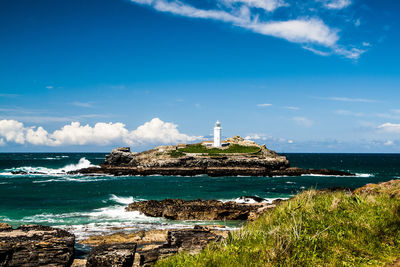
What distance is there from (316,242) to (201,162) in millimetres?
67066

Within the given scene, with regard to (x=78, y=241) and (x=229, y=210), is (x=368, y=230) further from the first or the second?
(x=229, y=210)

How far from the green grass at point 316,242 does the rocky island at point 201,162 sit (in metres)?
55.8

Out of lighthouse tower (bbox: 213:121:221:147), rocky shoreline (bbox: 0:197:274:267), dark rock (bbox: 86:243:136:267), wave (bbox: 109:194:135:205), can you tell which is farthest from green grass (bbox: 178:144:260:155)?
dark rock (bbox: 86:243:136:267)

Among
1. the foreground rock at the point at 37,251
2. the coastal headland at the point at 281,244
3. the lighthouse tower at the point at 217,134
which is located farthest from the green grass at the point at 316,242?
the lighthouse tower at the point at 217,134

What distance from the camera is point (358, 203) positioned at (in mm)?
9359

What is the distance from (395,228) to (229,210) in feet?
47.4

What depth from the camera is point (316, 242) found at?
656 cm

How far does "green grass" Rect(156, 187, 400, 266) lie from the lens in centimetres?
588

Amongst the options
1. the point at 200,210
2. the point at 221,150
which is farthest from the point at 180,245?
the point at 221,150

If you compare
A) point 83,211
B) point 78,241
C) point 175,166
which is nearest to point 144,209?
point 83,211

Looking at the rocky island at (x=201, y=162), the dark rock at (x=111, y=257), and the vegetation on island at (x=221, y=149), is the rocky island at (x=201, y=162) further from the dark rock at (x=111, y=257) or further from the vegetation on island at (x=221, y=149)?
the dark rock at (x=111, y=257)

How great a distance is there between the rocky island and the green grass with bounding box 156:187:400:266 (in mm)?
55781

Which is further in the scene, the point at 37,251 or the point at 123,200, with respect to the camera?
the point at 123,200

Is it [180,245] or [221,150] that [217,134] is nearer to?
[221,150]
